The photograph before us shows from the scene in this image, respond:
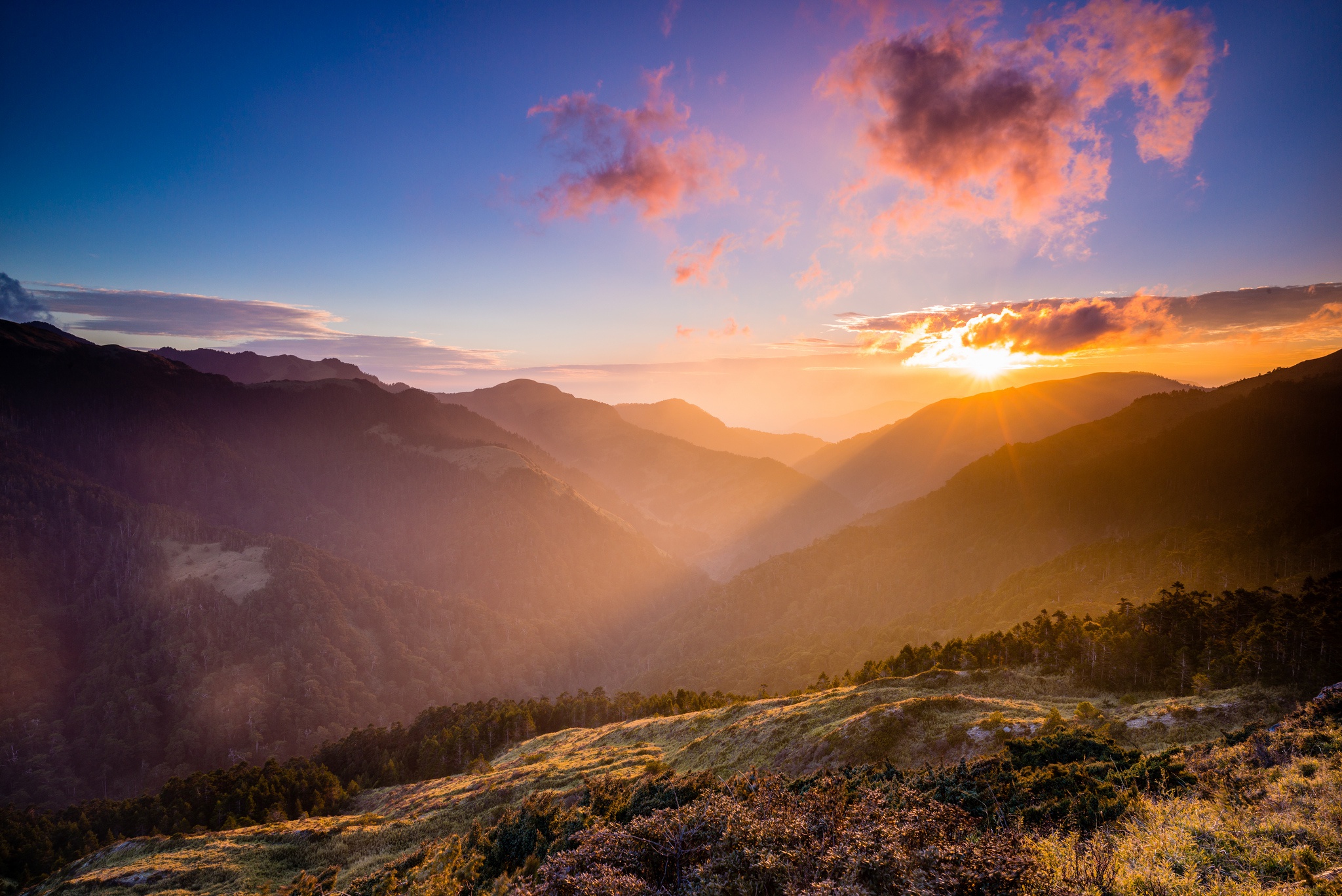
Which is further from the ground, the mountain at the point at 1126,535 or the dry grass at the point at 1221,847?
the dry grass at the point at 1221,847

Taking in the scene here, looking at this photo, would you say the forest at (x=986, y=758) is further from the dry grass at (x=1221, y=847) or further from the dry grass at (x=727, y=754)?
the dry grass at (x=727, y=754)

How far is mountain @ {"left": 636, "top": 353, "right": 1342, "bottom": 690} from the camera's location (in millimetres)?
112800

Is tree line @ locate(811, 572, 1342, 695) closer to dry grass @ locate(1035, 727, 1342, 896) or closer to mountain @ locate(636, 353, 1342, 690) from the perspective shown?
dry grass @ locate(1035, 727, 1342, 896)

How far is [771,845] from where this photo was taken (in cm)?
1659

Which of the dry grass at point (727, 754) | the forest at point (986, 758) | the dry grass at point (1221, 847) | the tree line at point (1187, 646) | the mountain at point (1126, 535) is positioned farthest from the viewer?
the mountain at point (1126, 535)

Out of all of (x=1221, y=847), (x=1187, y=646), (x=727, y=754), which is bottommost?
(x=727, y=754)

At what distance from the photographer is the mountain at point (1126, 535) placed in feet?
370

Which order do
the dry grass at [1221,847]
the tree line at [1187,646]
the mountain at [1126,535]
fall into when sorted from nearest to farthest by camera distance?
the dry grass at [1221,847]
the tree line at [1187,646]
the mountain at [1126,535]

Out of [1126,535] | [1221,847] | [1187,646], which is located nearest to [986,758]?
[1221,847]

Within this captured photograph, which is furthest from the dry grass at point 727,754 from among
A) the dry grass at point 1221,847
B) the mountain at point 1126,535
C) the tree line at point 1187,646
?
the mountain at point 1126,535

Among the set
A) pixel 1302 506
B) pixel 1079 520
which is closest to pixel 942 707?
pixel 1302 506

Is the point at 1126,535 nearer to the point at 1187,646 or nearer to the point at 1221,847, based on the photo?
the point at 1187,646

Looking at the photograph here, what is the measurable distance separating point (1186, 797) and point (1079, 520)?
7451 inches

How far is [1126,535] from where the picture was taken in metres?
151
